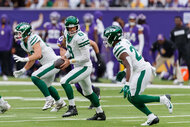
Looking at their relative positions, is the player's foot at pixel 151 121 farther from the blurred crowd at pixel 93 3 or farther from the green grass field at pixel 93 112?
the blurred crowd at pixel 93 3

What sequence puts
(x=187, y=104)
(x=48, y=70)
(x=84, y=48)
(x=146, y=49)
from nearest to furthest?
(x=84, y=48) → (x=48, y=70) → (x=187, y=104) → (x=146, y=49)

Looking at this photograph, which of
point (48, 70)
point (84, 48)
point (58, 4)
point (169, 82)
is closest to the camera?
point (84, 48)

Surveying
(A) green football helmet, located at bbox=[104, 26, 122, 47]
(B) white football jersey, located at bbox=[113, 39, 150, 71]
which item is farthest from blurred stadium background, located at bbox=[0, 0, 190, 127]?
(A) green football helmet, located at bbox=[104, 26, 122, 47]

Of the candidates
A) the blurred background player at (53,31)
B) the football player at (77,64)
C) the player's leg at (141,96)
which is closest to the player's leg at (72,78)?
the football player at (77,64)

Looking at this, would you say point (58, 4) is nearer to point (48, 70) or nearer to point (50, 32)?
point (50, 32)

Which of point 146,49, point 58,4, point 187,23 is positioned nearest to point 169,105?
point 146,49

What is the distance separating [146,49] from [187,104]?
5.06 metres

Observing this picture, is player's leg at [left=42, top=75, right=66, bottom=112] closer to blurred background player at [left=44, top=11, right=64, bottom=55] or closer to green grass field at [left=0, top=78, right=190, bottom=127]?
green grass field at [left=0, top=78, right=190, bottom=127]

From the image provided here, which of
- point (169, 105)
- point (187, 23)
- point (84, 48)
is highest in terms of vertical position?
point (84, 48)

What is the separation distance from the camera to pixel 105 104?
14.3 meters

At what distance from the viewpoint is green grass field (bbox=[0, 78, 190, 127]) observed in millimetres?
10969

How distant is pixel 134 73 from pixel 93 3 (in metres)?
13.8

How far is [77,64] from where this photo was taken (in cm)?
1181

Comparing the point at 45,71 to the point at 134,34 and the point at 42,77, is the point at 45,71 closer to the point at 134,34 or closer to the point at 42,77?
the point at 42,77
